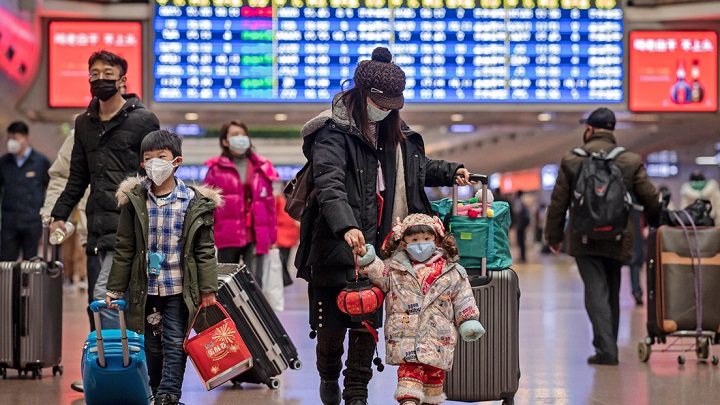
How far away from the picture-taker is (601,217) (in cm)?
820

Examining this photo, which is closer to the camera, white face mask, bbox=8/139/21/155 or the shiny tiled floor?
the shiny tiled floor

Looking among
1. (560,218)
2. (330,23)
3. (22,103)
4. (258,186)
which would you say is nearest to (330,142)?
(560,218)

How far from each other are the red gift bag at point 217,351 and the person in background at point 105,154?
71 centimetres

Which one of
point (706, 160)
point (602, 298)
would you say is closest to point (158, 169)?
point (602, 298)

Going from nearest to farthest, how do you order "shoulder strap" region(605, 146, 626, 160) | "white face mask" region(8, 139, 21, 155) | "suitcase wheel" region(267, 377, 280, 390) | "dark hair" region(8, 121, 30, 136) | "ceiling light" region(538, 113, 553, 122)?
"suitcase wheel" region(267, 377, 280, 390), "shoulder strap" region(605, 146, 626, 160), "dark hair" region(8, 121, 30, 136), "white face mask" region(8, 139, 21, 155), "ceiling light" region(538, 113, 553, 122)

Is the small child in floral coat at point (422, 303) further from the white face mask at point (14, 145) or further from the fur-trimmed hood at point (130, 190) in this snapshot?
the white face mask at point (14, 145)

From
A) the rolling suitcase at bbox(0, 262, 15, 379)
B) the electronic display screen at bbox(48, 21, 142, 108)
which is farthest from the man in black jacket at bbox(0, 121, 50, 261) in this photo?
the rolling suitcase at bbox(0, 262, 15, 379)

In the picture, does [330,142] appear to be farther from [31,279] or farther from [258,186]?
[258,186]

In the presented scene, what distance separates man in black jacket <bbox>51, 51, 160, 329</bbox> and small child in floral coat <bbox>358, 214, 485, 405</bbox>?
189 centimetres

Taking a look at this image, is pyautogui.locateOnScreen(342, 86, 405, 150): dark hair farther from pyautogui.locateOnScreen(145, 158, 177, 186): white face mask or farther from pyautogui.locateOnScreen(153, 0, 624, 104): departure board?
pyautogui.locateOnScreen(153, 0, 624, 104): departure board

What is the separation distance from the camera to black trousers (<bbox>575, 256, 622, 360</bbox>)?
8.26 metres

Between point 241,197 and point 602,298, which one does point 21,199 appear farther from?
point 602,298

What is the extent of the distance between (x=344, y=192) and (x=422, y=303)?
2.01ft

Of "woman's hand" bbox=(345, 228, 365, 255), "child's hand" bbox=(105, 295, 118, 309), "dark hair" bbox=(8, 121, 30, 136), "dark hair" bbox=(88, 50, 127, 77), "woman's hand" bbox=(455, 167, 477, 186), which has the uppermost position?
"dark hair" bbox=(88, 50, 127, 77)
